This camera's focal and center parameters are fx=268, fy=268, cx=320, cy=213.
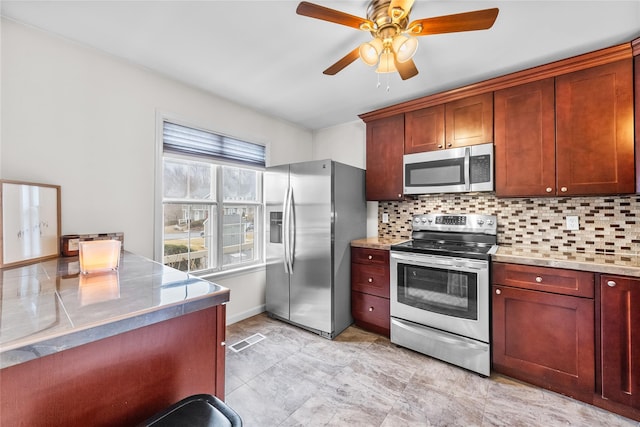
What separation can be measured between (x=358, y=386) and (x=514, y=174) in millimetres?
2092

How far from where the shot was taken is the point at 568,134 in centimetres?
203

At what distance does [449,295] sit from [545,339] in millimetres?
642

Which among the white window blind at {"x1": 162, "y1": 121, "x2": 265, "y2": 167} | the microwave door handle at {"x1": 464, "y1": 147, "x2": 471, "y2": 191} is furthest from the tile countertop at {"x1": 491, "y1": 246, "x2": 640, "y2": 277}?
the white window blind at {"x1": 162, "y1": 121, "x2": 265, "y2": 167}

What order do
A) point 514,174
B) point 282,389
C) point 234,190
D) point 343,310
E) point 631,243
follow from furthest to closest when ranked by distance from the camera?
1. point 234,190
2. point 343,310
3. point 514,174
4. point 631,243
5. point 282,389

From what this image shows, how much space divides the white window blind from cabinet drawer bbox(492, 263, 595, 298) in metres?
2.65

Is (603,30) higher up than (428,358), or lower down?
higher up

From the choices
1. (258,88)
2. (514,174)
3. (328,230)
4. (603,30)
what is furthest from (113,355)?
(603,30)

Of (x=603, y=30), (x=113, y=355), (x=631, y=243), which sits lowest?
(x=113, y=355)

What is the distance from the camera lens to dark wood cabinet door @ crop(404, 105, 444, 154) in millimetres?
2596

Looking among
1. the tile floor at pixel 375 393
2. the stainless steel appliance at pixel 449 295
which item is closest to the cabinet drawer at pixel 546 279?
the stainless steel appliance at pixel 449 295

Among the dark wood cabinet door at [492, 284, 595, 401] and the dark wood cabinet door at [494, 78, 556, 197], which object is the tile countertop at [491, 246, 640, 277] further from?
the dark wood cabinet door at [494, 78, 556, 197]

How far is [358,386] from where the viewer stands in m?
1.93

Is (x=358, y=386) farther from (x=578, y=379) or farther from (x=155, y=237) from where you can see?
(x=155, y=237)

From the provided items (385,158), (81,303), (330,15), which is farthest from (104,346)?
(385,158)
